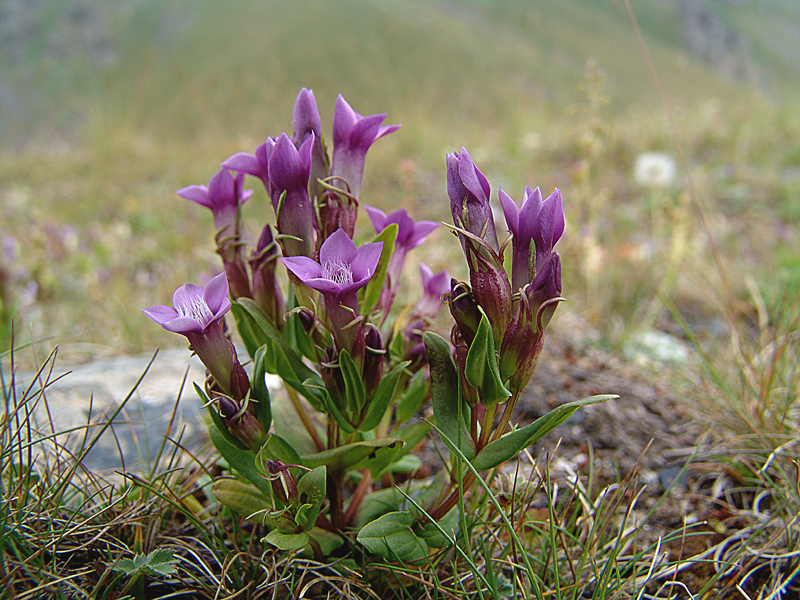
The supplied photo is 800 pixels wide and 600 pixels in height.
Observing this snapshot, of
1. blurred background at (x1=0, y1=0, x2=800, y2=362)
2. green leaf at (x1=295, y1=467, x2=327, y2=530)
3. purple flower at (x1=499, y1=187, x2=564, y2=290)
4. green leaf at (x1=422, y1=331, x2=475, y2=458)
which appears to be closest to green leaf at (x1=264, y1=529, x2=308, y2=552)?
green leaf at (x1=295, y1=467, x2=327, y2=530)

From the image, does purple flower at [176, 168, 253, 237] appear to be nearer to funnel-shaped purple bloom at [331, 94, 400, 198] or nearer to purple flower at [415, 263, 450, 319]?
funnel-shaped purple bloom at [331, 94, 400, 198]

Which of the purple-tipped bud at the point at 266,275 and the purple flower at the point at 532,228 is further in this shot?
the purple-tipped bud at the point at 266,275

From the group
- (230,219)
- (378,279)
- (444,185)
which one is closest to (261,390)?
(378,279)

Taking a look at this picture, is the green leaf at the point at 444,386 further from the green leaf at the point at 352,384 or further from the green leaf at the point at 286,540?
the green leaf at the point at 286,540

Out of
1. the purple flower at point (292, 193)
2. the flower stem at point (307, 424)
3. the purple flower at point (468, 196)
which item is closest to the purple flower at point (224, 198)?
the purple flower at point (292, 193)

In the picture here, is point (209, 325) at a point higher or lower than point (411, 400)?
higher

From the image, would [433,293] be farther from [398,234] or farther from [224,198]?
[224,198]
